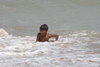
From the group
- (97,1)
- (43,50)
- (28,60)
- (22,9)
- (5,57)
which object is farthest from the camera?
(97,1)

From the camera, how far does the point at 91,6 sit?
17.7 m

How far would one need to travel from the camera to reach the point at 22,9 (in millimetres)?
16859

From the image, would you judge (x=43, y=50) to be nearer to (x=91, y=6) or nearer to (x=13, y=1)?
(x=91, y=6)

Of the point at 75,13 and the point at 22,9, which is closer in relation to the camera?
the point at 75,13

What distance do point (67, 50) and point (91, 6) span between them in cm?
1326

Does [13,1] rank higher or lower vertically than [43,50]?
higher

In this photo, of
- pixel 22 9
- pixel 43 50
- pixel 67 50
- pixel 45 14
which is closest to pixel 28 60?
pixel 43 50

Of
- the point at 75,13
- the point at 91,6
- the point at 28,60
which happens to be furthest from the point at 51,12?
the point at 28,60

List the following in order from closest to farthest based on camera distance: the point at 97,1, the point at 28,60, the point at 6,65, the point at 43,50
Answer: the point at 6,65
the point at 28,60
the point at 43,50
the point at 97,1

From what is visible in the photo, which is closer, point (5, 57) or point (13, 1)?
point (5, 57)

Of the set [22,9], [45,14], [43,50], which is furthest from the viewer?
[22,9]

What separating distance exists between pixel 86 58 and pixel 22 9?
1324 centimetres

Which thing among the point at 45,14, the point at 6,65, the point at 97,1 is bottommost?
the point at 6,65

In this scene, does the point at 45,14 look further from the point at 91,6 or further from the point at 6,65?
the point at 6,65
